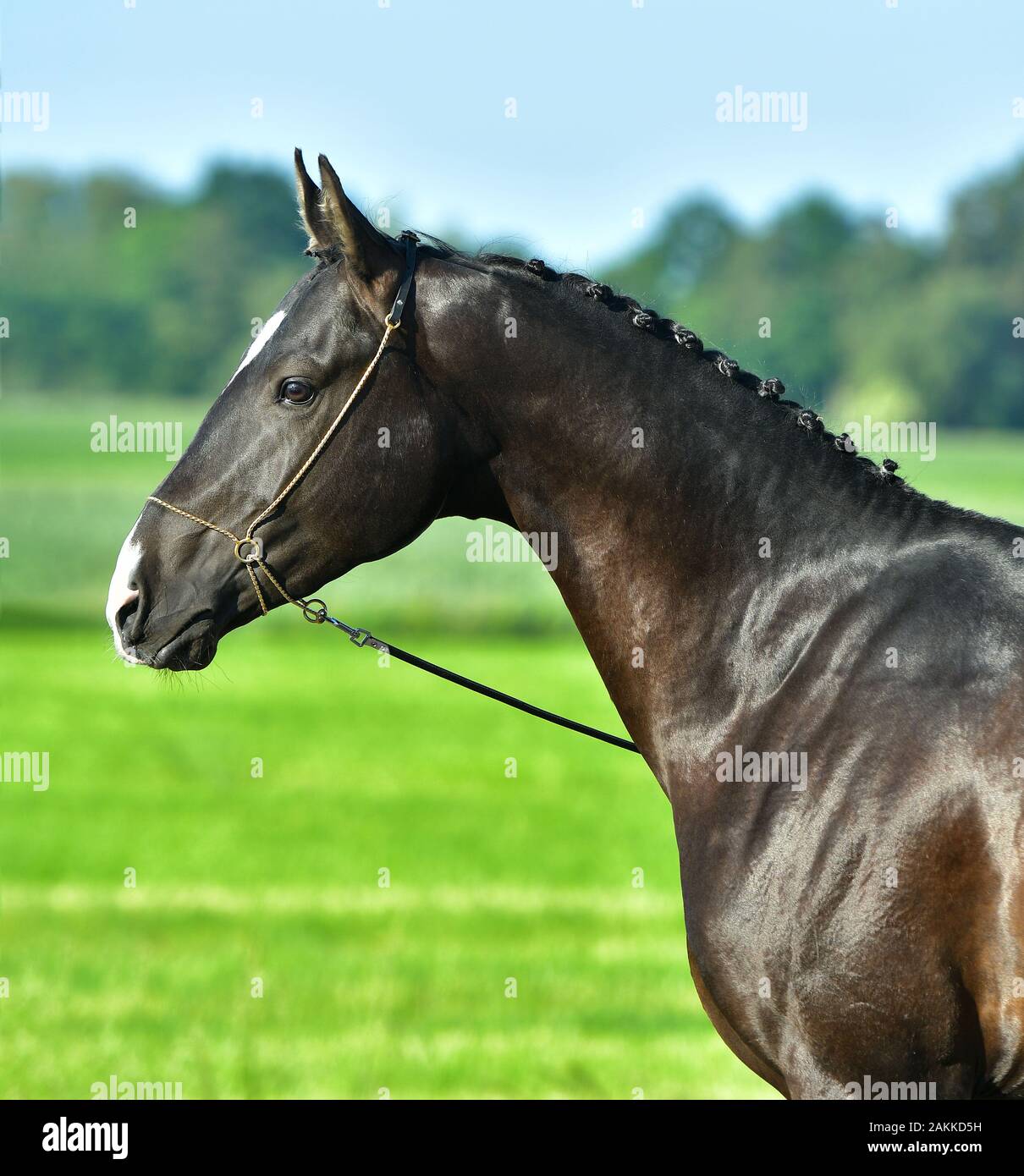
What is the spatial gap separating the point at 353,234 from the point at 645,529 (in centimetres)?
115

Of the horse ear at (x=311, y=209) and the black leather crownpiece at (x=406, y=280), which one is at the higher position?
the horse ear at (x=311, y=209)

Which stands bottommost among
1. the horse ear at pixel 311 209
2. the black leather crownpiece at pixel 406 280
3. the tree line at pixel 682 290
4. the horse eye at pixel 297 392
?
the horse eye at pixel 297 392

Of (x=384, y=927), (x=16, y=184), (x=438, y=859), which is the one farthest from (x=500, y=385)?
(x=16, y=184)

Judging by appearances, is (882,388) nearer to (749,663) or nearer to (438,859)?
(438,859)

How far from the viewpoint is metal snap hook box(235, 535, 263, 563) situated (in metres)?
3.97

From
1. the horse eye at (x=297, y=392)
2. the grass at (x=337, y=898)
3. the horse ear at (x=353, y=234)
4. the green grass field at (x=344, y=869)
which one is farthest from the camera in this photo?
the green grass field at (x=344, y=869)

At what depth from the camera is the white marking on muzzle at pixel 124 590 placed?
3934 millimetres

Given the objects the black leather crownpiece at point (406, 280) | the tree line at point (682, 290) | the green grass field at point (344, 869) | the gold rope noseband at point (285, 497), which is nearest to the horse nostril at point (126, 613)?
the gold rope noseband at point (285, 497)

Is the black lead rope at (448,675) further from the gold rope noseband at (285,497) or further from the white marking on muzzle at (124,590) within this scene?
the white marking on muzzle at (124,590)

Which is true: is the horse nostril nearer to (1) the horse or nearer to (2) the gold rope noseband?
(1) the horse

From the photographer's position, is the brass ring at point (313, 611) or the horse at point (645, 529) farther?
the brass ring at point (313, 611)

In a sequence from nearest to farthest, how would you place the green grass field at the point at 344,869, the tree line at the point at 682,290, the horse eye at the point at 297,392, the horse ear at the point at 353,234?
1. the horse ear at the point at 353,234
2. the horse eye at the point at 297,392
3. the green grass field at the point at 344,869
4. the tree line at the point at 682,290

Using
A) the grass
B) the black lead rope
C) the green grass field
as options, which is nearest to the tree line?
the green grass field

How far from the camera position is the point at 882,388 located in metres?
62.7
